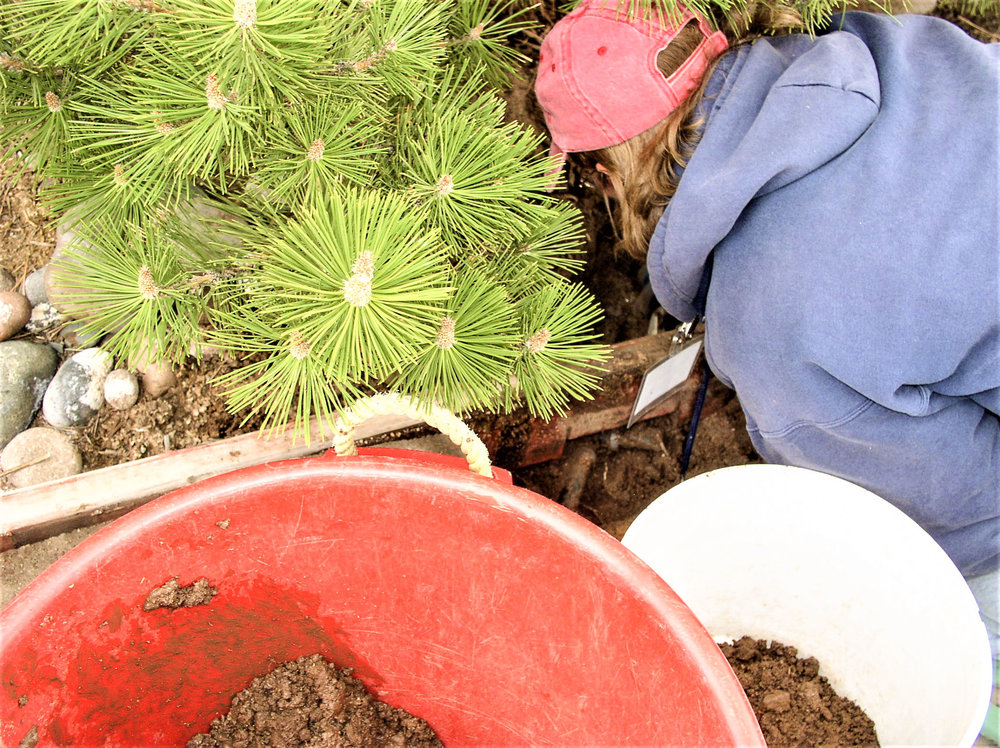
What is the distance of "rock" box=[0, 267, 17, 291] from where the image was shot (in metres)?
1.12

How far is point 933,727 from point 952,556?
0.88 feet

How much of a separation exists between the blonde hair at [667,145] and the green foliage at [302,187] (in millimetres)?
171

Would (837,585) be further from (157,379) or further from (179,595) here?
(157,379)

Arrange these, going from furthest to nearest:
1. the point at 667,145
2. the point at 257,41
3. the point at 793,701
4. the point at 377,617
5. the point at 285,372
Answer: the point at 793,701, the point at 667,145, the point at 377,617, the point at 285,372, the point at 257,41

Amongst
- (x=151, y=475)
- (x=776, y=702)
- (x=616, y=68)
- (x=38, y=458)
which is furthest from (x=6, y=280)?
(x=776, y=702)

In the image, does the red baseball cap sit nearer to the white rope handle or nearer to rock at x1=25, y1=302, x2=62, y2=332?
the white rope handle

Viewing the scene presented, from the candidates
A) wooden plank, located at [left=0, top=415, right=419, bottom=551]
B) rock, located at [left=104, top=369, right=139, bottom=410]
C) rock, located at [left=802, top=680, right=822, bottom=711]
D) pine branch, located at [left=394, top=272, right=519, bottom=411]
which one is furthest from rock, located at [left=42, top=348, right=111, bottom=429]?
rock, located at [left=802, top=680, right=822, bottom=711]

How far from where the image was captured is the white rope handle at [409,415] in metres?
0.69

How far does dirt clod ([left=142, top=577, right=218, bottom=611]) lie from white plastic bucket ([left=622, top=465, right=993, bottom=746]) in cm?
46

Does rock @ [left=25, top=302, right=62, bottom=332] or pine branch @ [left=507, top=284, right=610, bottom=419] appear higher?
pine branch @ [left=507, top=284, right=610, bottom=419]

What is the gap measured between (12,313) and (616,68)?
907mm

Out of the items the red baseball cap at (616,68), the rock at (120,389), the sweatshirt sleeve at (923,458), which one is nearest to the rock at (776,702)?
the sweatshirt sleeve at (923,458)

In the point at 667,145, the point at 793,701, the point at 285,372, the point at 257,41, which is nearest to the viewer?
the point at 257,41

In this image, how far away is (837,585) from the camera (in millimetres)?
1012
